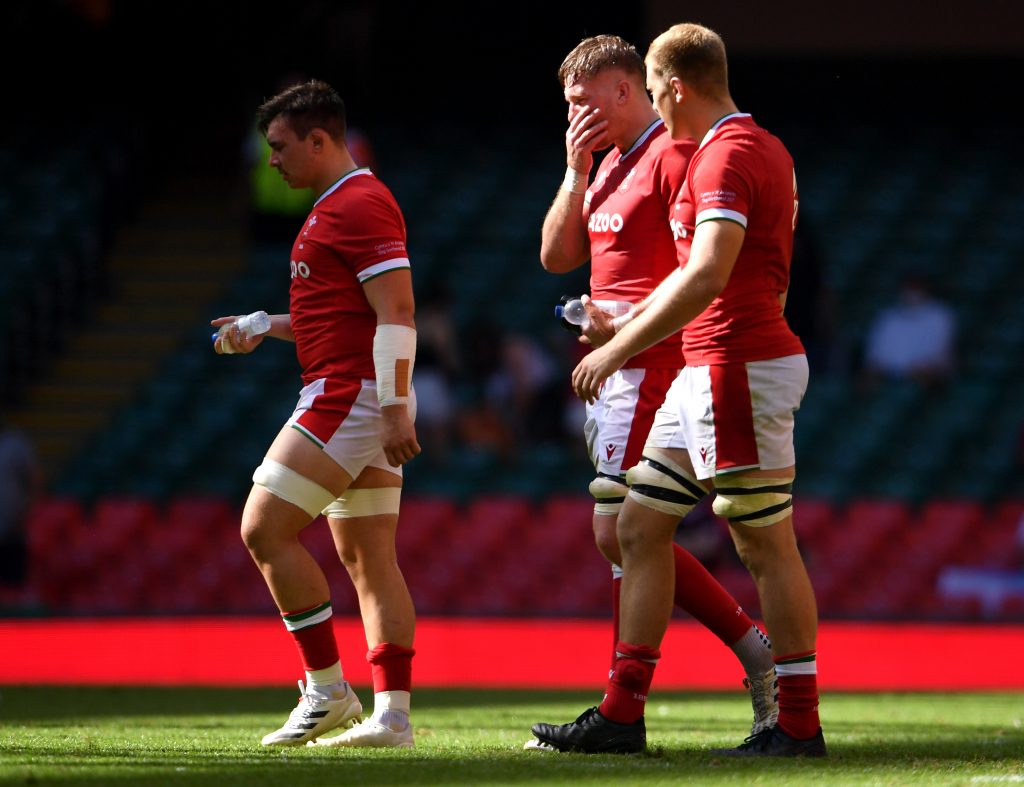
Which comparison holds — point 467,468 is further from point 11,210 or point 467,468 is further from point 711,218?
point 711,218

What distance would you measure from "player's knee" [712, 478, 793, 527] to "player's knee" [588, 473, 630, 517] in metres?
0.47

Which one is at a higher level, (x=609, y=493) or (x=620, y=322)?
(x=620, y=322)

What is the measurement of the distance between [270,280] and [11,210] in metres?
2.92

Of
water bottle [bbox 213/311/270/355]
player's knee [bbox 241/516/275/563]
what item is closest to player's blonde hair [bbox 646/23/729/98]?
water bottle [bbox 213/311/270/355]

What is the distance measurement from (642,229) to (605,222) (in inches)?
5.0

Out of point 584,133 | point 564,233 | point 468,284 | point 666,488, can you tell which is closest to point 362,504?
point 666,488

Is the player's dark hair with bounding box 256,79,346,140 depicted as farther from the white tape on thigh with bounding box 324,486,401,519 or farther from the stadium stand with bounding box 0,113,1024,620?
the stadium stand with bounding box 0,113,1024,620

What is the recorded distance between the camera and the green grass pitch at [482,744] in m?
4.01

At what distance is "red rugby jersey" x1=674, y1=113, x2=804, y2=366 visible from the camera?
14.6 ft

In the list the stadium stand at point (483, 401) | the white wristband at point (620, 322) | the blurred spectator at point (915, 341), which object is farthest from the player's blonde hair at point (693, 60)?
the blurred spectator at point (915, 341)

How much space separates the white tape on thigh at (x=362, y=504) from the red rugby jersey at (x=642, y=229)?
831mm

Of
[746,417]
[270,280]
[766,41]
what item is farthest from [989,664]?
[766,41]

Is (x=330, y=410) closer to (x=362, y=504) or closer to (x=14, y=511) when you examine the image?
(x=362, y=504)

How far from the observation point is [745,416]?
4.46 m
